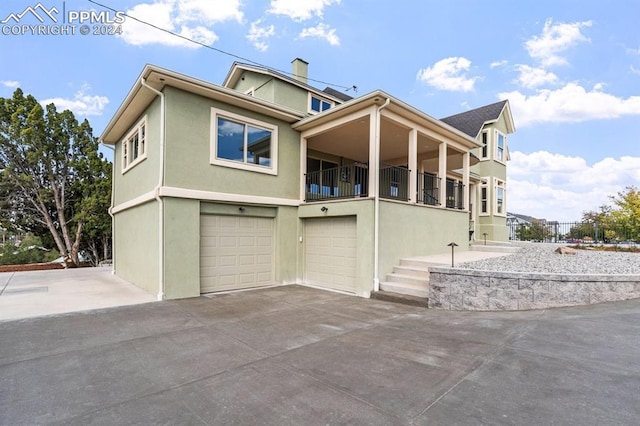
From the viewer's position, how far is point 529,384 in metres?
3.09

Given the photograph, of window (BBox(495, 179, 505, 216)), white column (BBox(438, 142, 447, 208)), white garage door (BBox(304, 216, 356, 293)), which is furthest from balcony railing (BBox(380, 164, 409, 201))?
window (BBox(495, 179, 505, 216))

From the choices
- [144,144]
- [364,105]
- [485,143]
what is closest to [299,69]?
[364,105]

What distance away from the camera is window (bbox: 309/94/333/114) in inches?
501

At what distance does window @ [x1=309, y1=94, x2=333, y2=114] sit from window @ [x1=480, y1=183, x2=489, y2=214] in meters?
9.97

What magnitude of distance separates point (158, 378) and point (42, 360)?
174cm

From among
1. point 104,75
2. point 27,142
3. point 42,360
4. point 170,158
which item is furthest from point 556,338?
point 27,142

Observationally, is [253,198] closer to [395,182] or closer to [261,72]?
[261,72]

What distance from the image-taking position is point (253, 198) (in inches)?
342

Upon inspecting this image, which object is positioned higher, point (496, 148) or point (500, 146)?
point (500, 146)

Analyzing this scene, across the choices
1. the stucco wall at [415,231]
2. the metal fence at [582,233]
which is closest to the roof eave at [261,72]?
the stucco wall at [415,231]

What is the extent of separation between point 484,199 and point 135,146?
16.7m

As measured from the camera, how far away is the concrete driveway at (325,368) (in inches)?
104

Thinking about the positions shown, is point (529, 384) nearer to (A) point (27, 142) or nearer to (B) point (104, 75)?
(B) point (104, 75)

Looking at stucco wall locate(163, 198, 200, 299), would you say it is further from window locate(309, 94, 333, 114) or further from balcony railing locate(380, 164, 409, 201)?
balcony railing locate(380, 164, 409, 201)
